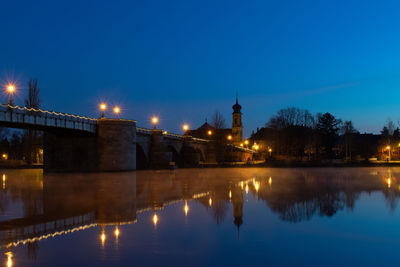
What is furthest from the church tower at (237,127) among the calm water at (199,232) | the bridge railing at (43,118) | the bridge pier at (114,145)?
the calm water at (199,232)

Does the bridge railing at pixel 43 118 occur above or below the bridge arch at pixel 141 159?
above

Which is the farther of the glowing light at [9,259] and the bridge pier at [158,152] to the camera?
the bridge pier at [158,152]

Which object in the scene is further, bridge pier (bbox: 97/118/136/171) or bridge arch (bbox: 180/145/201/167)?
bridge arch (bbox: 180/145/201/167)

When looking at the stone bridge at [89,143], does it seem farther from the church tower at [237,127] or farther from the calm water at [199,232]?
the church tower at [237,127]

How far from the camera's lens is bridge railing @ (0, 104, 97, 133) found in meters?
36.2

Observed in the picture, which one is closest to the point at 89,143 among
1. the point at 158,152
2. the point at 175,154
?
the point at 158,152

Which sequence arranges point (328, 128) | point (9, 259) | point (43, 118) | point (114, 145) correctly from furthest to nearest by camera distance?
point (328, 128)
point (114, 145)
point (43, 118)
point (9, 259)

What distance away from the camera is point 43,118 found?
40375 mm

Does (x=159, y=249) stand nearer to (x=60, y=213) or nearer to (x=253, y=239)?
(x=253, y=239)

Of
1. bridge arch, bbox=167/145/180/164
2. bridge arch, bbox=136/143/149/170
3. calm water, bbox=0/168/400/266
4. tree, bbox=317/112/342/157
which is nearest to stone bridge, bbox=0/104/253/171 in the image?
bridge arch, bbox=136/143/149/170

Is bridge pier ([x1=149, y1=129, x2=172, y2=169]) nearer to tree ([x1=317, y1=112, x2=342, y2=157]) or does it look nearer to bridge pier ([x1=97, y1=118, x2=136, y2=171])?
bridge pier ([x1=97, y1=118, x2=136, y2=171])

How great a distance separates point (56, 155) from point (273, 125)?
54.0 meters

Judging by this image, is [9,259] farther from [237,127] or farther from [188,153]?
[237,127]

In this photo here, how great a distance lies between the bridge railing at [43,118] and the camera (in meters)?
36.2
